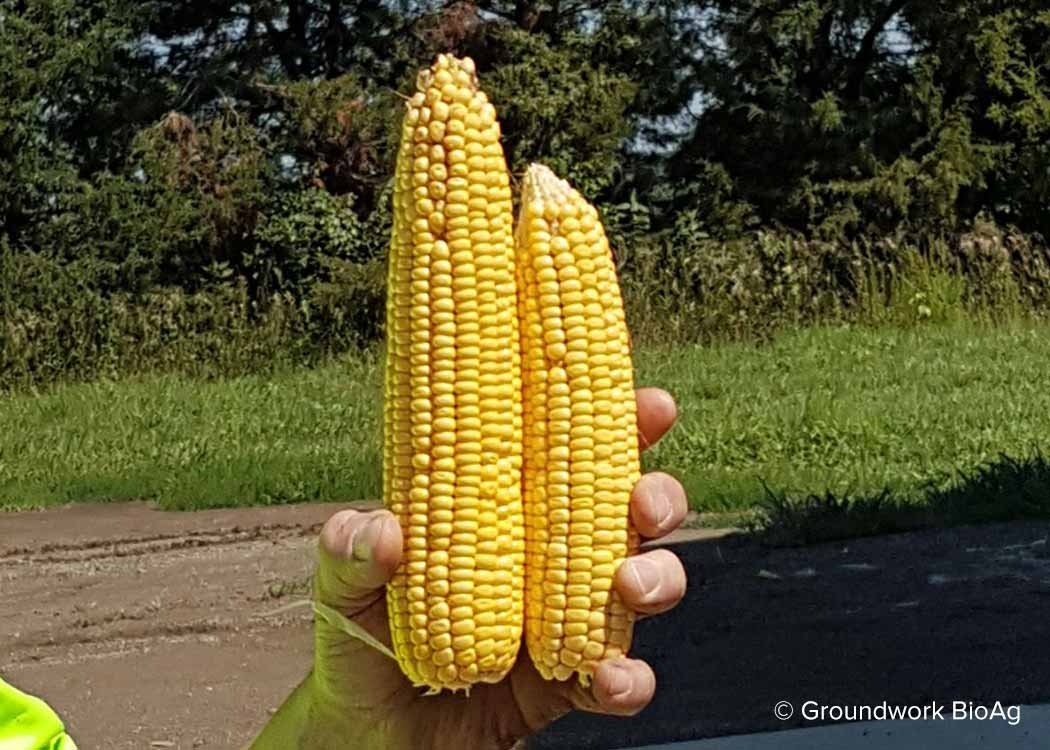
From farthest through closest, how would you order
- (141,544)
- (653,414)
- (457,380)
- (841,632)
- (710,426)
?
(710,426) < (141,544) < (841,632) < (653,414) < (457,380)

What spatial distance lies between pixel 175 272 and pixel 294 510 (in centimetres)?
890

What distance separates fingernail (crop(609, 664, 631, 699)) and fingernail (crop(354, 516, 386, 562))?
280mm

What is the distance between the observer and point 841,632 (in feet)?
17.9

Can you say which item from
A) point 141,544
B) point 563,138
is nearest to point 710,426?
point 141,544

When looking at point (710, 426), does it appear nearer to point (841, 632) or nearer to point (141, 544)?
point (141, 544)

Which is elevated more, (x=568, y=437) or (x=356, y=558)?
(x=568, y=437)

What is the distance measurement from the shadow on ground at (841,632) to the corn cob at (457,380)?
3.03 meters

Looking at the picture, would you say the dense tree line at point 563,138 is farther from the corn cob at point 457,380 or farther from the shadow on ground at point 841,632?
the corn cob at point 457,380

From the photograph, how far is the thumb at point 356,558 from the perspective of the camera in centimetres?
167

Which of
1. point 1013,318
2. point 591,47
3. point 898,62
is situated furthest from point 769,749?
point 898,62

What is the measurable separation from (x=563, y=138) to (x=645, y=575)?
14.6m

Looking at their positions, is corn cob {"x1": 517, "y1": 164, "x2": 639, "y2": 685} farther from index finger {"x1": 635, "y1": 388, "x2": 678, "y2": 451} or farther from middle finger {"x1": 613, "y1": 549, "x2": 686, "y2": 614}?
index finger {"x1": 635, "y1": 388, "x2": 678, "y2": 451}

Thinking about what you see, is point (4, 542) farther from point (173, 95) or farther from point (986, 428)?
point (173, 95)

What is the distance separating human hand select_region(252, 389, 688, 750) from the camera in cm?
168
